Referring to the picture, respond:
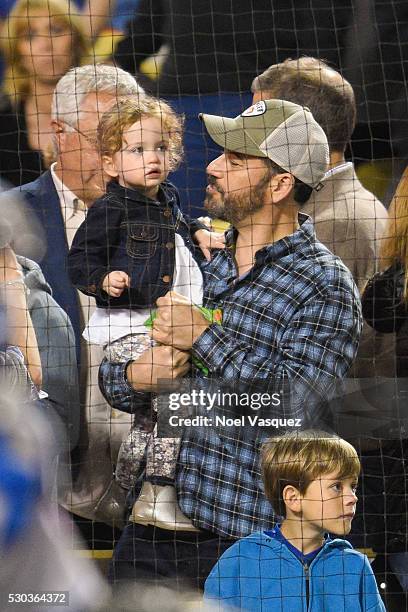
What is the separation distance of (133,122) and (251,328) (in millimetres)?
790

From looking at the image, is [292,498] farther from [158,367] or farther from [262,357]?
[158,367]

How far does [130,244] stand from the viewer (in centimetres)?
400

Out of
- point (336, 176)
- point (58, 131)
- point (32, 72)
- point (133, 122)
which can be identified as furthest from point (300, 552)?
point (32, 72)

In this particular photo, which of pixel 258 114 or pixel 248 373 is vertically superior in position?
pixel 258 114

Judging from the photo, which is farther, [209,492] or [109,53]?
[109,53]

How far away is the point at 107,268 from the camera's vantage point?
4004 millimetres

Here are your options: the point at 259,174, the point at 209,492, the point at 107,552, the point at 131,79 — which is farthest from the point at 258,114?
the point at 107,552

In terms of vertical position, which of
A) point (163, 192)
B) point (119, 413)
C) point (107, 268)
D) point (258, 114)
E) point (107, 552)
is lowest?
point (107, 552)

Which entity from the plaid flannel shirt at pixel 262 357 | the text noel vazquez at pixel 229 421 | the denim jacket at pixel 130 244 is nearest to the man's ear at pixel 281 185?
the plaid flannel shirt at pixel 262 357

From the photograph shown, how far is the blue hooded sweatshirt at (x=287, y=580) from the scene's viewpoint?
383 cm

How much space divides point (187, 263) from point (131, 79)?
2.21 feet

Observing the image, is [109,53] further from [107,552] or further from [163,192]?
[107,552]

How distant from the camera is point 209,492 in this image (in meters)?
3.89

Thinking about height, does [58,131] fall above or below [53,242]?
above
